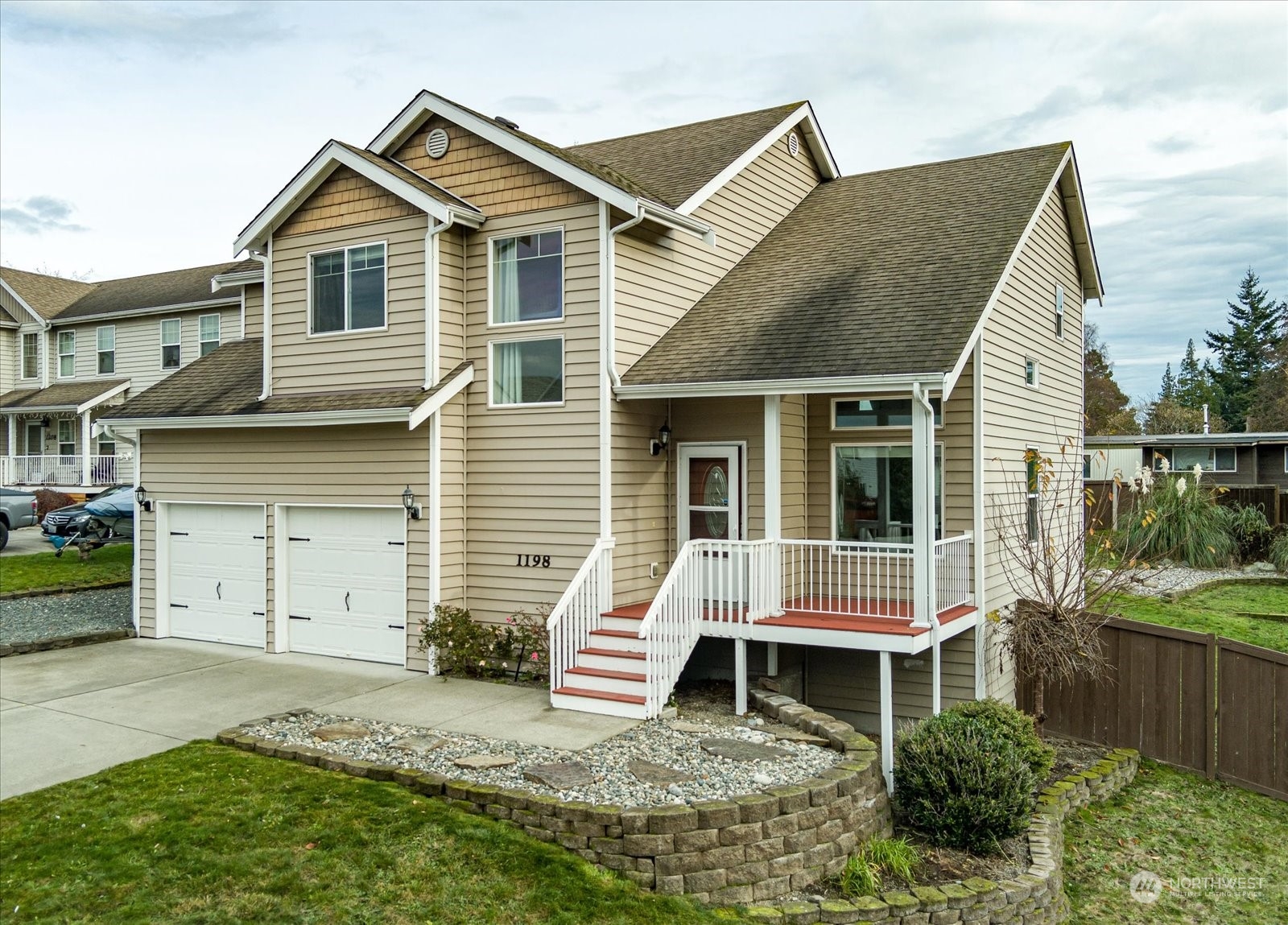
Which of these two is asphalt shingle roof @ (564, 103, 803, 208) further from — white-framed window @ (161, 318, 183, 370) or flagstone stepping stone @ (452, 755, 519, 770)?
white-framed window @ (161, 318, 183, 370)

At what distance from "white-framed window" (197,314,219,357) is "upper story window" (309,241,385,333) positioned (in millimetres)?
13931

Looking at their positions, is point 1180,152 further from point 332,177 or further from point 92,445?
point 92,445

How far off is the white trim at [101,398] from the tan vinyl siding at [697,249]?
20.0 metres

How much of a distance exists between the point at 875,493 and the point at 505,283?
205 inches

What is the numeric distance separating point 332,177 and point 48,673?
22.7 ft

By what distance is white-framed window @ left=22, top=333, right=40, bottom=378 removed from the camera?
29.1 m

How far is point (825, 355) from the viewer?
1010cm

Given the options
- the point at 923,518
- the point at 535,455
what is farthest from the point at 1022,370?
the point at 535,455

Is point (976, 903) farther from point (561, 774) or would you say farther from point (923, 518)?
point (923, 518)

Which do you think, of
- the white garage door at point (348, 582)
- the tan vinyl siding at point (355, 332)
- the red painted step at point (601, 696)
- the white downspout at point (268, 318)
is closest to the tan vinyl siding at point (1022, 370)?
the red painted step at point (601, 696)

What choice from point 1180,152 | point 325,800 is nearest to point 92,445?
point 325,800

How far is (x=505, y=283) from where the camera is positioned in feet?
37.9

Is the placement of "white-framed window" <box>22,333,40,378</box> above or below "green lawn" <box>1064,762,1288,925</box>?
above

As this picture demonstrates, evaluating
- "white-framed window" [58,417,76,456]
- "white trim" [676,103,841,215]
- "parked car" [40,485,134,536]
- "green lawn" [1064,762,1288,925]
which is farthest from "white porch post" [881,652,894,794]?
"white-framed window" [58,417,76,456]
